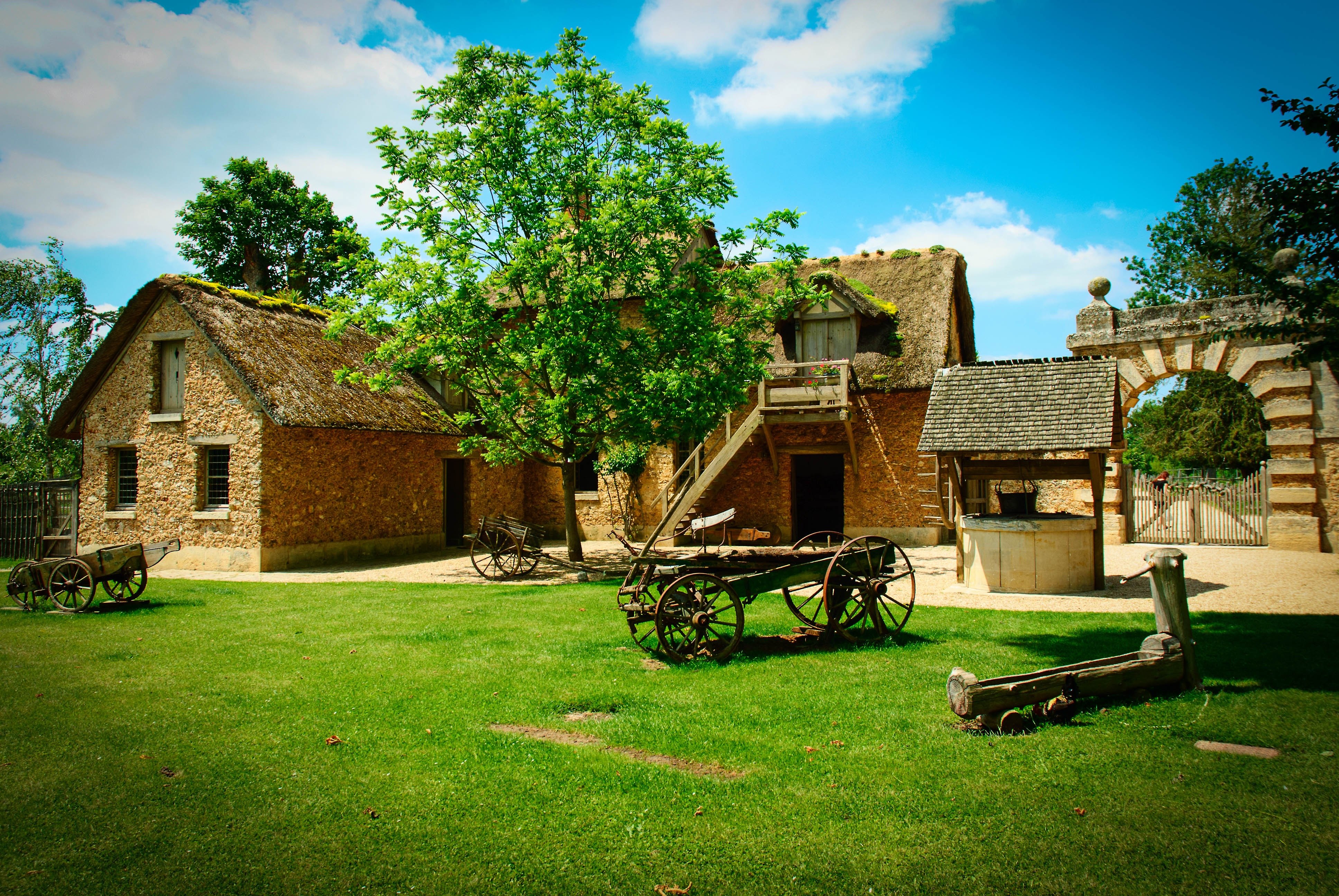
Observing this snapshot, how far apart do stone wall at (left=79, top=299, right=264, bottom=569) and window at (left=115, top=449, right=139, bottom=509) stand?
6.5 inches

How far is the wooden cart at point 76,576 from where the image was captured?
1027 centimetres

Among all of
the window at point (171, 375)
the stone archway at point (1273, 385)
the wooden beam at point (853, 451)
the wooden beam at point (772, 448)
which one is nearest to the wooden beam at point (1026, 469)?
the stone archway at point (1273, 385)

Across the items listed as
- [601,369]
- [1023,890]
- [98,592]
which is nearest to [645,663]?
[1023,890]

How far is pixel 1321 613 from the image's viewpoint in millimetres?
9094

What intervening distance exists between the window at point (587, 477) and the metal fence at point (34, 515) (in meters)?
11.8

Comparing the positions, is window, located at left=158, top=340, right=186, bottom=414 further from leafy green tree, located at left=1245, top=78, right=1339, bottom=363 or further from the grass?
leafy green tree, located at left=1245, top=78, right=1339, bottom=363

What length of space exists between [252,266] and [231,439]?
56.5 feet

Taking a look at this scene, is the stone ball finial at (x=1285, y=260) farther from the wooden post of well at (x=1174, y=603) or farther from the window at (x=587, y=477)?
the window at (x=587, y=477)

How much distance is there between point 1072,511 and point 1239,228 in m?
20.1

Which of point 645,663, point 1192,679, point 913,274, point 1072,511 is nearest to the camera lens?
point 1192,679

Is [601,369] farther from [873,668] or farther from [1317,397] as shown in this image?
[1317,397]

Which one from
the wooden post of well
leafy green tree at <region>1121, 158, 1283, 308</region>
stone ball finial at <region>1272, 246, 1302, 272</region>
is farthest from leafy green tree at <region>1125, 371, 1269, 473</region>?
the wooden post of well

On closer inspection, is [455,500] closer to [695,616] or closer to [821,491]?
[821,491]

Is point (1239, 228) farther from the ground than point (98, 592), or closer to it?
farther from the ground
